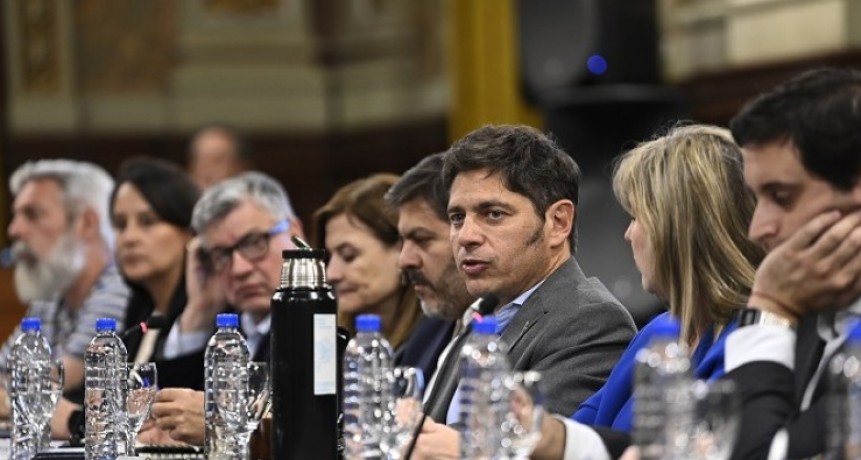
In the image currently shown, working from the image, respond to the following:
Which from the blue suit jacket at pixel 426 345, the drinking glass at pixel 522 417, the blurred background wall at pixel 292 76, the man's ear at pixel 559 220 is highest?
the blurred background wall at pixel 292 76

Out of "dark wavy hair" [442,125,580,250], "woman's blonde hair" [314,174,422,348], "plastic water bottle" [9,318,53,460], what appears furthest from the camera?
"woman's blonde hair" [314,174,422,348]

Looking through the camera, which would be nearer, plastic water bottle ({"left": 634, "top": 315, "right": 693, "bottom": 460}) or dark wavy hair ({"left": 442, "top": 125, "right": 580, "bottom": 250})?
Answer: plastic water bottle ({"left": 634, "top": 315, "right": 693, "bottom": 460})

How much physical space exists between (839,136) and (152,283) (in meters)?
3.60

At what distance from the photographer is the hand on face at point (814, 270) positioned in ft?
8.97

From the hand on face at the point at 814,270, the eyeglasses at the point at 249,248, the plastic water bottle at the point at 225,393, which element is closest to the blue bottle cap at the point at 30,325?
the plastic water bottle at the point at 225,393

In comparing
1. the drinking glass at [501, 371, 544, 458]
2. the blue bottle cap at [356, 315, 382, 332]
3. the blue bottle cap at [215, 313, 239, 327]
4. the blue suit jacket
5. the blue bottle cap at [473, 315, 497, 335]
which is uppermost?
the blue bottle cap at [215, 313, 239, 327]

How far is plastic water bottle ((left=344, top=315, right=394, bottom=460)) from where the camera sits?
9.66 ft

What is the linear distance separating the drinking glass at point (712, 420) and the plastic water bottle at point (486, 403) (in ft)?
1.25

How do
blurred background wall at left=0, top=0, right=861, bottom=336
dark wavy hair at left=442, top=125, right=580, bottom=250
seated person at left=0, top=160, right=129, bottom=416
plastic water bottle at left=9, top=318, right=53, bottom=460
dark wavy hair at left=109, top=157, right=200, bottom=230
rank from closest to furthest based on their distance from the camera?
dark wavy hair at left=442, top=125, right=580, bottom=250 → plastic water bottle at left=9, top=318, right=53, bottom=460 → dark wavy hair at left=109, top=157, right=200, bottom=230 → seated person at left=0, top=160, right=129, bottom=416 → blurred background wall at left=0, top=0, right=861, bottom=336

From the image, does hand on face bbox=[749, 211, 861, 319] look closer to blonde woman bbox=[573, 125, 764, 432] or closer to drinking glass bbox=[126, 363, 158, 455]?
blonde woman bbox=[573, 125, 764, 432]

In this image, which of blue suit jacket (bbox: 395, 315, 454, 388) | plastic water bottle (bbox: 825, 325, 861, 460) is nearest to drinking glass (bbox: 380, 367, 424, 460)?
plastic water bottle (bbox: 825, 325, 861, 460)

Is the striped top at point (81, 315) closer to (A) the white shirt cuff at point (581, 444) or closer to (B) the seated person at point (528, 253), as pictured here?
(B) the seated person at point (528, 253)

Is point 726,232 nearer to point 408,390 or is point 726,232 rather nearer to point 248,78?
point 408,390

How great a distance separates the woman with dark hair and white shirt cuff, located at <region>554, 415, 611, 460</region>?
2922mm
